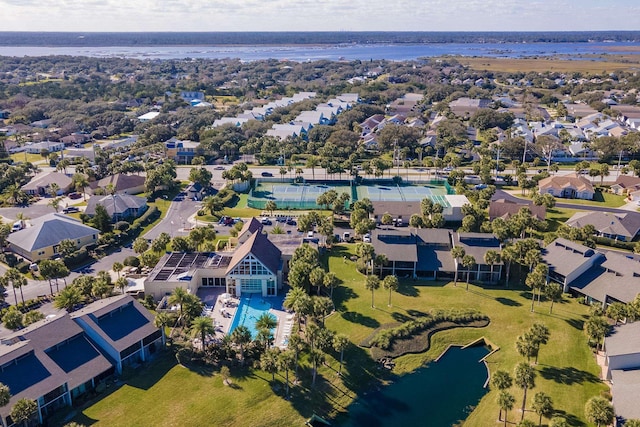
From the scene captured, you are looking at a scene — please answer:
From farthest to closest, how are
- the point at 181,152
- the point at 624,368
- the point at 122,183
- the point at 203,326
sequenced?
the point at 181,152 → the point at 122,183 → the point at 203,326 → the point at 624,368

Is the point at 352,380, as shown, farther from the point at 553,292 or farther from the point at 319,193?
the point at 319,193

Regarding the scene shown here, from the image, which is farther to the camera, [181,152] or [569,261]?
[181,152]

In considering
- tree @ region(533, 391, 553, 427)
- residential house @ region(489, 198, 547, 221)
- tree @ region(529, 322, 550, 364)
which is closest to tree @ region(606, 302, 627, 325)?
tree @ region(529, 322, 550, 364)

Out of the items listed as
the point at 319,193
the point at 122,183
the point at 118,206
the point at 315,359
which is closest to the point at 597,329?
the point at 315,359

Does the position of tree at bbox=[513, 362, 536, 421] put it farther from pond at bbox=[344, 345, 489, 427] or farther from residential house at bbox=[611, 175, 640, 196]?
residential house at bbox=[611, 175, 640, 196]

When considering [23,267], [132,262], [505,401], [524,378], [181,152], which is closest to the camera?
[505,401]
